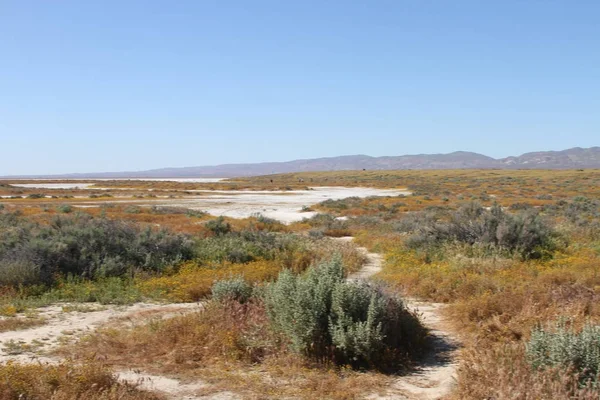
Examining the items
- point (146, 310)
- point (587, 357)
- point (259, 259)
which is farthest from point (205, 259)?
point (587, 357)

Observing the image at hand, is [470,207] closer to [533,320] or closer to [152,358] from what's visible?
[533,320]

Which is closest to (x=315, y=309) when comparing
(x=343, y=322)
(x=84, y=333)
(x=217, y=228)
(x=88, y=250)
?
(x=343, y=322)

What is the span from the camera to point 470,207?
1661cm

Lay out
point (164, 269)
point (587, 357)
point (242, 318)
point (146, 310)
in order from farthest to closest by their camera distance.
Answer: point (164, 269) < point (146, 310) < point (242, 318) < point (587, 357)

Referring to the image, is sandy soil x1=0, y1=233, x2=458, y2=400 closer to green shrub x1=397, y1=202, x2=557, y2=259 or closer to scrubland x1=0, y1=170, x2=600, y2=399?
scrubland x1=0, y1=170, x2=600, y2=399

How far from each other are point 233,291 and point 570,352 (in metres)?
4.82

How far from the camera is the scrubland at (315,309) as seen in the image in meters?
4.95

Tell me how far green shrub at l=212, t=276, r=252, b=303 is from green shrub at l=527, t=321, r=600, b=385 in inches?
170

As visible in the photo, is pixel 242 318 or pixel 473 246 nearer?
pixel 242 318

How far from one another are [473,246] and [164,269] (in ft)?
26.3

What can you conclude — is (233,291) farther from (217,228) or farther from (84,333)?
(217,228)

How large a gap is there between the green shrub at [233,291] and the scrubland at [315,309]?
25mm

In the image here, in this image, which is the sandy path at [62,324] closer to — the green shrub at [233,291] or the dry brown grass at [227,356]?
the dry brown grass at [227,356]

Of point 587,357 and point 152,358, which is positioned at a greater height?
point 587,357
